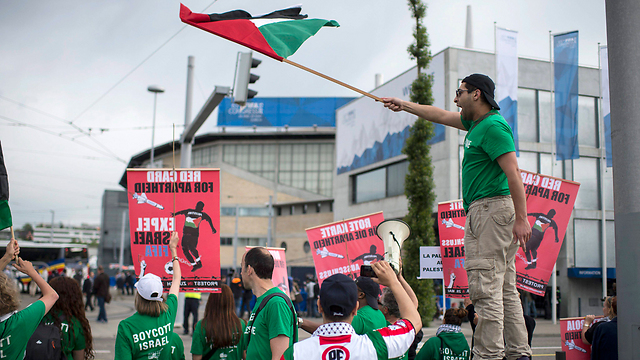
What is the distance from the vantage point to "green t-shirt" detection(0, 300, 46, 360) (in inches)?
146

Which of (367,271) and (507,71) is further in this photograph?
(507,71)

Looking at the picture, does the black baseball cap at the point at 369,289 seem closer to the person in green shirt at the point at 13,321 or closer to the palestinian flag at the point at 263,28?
the palestinian flag at the point at 263,28

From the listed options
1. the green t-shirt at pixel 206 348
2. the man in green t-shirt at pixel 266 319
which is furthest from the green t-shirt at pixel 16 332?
the green t-shirt at pixel 206 348

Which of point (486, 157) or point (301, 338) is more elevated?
point (486, 157)

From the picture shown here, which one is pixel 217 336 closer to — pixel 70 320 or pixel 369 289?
pixel 70 320

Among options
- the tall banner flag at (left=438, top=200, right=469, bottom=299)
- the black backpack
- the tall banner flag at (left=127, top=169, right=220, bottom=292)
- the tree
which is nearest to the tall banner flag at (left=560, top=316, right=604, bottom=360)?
the tall banner flag at (left=438, top=200, right=469, bottom=299)

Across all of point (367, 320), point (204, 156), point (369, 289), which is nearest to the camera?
point (367, 320)

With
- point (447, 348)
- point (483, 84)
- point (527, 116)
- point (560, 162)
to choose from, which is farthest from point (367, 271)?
point (560, 162)

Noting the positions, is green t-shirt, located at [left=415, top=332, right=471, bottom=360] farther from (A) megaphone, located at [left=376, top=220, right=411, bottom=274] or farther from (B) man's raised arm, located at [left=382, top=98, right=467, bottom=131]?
(B) man's raised arm, located at [left=382, top=98, right=467, bottom=131]

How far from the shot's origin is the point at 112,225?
3132 inches

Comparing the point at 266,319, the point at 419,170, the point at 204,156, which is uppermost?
the point at 204,156

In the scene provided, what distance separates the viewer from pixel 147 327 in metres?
4.51

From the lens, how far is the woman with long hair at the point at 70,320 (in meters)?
5.09

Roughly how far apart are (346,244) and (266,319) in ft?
22.6
